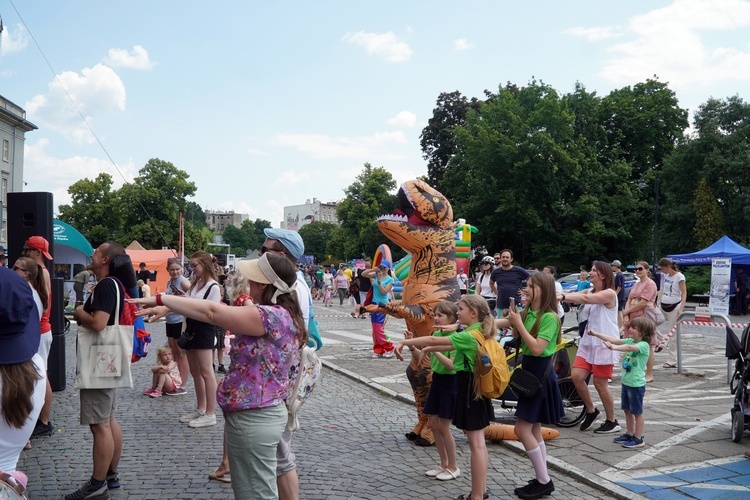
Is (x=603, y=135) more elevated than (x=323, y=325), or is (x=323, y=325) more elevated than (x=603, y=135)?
(x=603, y=135)

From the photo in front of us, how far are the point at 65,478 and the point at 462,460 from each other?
339cm

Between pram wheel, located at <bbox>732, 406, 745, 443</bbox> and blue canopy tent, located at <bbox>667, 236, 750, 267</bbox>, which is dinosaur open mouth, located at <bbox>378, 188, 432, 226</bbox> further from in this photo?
blue canopy tent, located at <bbox>667, 236, 750, 267</bbox>

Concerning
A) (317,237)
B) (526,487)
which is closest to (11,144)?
(526,487)

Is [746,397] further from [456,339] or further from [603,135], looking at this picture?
[603,135]

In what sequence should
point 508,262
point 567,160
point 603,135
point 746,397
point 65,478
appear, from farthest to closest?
point 603,135 < point 567,160 < point 508,262 < point 746,397 < point 65,478

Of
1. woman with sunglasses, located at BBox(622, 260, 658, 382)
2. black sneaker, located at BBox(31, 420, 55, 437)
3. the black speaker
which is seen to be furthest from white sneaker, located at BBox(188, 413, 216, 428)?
woman with sunglasses, located at BBox(622, 260, 658, 382)

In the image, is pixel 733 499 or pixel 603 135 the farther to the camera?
pixel 603 135

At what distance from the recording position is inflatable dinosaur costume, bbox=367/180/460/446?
651cm

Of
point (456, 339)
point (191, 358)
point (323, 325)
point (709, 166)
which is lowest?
point (323, 325)

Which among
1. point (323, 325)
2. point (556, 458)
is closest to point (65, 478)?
point (556, 458)

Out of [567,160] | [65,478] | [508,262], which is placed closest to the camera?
[65,478]

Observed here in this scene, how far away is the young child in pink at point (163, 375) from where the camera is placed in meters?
8.71

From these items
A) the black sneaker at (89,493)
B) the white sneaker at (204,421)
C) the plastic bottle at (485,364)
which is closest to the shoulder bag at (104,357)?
the black sneaker at (89,493)

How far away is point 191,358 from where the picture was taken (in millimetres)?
6980
